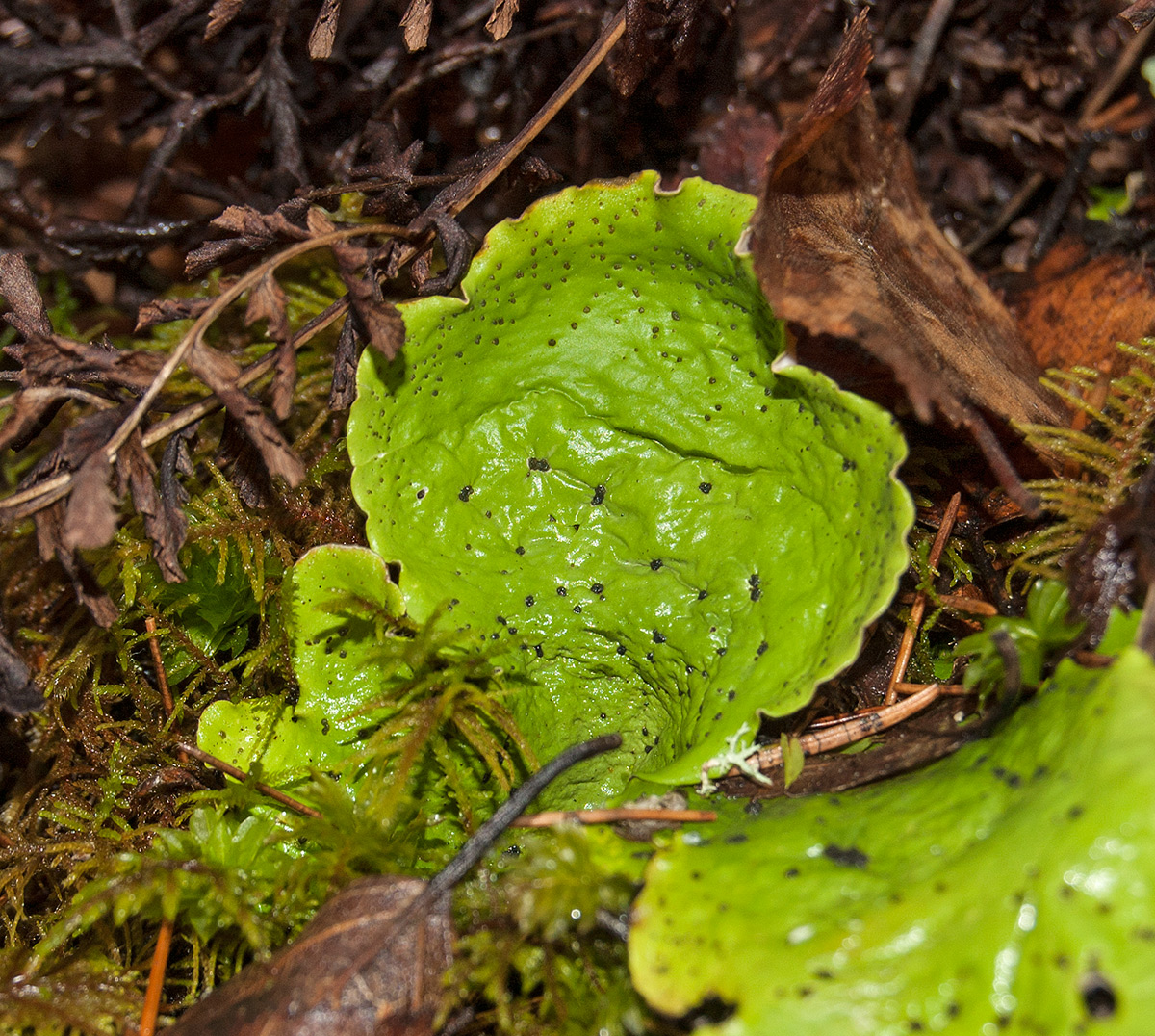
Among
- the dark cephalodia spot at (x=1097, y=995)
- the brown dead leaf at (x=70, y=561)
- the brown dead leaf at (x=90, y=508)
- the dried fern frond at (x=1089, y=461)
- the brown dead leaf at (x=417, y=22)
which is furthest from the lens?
the brown dead leaf at (x=417, y=22)

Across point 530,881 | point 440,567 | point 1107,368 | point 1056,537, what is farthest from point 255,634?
point 1107,368

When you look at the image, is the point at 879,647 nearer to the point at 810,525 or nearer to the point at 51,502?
the point at 810,525

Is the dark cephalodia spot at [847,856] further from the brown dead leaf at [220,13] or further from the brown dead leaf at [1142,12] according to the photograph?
the brown dead leaf at [220,13]

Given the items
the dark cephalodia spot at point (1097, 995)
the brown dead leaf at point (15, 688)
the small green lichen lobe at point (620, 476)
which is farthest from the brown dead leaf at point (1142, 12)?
the brown dead leaf at point (15, 688)

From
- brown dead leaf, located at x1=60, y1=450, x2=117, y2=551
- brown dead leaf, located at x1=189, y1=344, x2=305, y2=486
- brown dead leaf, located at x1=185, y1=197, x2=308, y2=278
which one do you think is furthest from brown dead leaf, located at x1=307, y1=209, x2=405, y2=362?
brown dead leaf, located at x1=60, y1=450, x2=117, y2=551

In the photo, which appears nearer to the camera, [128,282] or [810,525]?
[810,525]

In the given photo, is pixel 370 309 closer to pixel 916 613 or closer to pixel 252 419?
pixel 252 419
